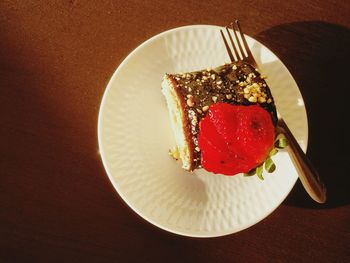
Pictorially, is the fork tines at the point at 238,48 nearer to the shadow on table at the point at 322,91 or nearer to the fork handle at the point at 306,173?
the shadow on table at the point at 322,91

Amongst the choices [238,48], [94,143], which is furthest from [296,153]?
[94,143]

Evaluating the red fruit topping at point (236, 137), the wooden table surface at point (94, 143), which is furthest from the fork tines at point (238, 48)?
the red fruit topping at point (236, 137)

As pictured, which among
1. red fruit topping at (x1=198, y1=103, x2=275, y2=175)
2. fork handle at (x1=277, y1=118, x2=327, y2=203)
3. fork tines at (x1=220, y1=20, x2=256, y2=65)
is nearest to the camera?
red fruit topping at (x1=198, y1=103, x2=275, y2=175)

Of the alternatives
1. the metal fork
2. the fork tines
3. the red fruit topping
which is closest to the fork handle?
the metal fork

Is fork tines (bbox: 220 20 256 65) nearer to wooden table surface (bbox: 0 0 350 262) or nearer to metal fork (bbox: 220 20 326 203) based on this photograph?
metal fork (bbox: 220 20 326 203)

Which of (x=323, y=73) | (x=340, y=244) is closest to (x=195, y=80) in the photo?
(x=323, y=73)

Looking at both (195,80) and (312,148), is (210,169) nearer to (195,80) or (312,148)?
(195,80)

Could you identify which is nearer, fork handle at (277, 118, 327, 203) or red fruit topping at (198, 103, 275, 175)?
red fruit topping at (198, 103, 275, 175)
